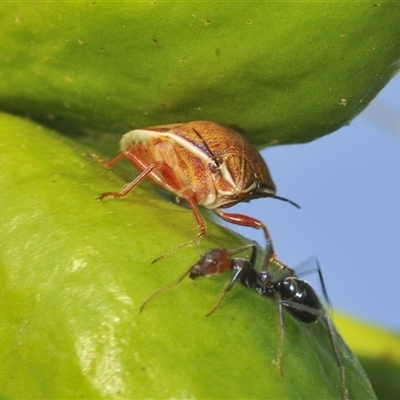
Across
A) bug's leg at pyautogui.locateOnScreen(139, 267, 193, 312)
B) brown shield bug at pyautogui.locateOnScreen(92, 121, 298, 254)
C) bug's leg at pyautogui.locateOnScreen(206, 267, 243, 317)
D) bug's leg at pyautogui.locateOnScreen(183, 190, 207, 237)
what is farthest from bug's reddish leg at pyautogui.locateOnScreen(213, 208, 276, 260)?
bug's leg at pyautogui.locateOnScreen(139, 267, 193, 312)

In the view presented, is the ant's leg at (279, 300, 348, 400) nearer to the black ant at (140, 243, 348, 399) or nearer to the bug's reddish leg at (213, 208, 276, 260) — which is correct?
the black ant at (140, 243, 348, 399)

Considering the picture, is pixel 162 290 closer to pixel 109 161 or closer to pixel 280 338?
pixel 280 338

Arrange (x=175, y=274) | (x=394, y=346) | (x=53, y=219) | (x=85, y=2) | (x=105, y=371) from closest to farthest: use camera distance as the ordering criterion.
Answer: (x=105, y=371) < (x=175, y=274) < (x=53, y=219) < (x=85, y=2) < (x=394, y=346)

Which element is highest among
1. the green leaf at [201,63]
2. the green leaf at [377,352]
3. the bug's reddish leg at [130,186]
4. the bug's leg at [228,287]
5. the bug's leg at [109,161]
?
the green leaf at [201,63]

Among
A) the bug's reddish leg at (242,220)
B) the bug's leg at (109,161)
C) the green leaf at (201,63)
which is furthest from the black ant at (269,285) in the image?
the bug's leg at (109,161)

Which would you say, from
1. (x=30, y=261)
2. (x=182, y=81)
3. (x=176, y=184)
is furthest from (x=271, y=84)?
(x=30, y=261)

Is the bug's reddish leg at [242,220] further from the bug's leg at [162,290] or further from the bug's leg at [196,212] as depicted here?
the bug's leg at [162,290]

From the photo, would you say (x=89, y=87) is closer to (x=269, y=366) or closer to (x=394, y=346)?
(x=269, y=366)
